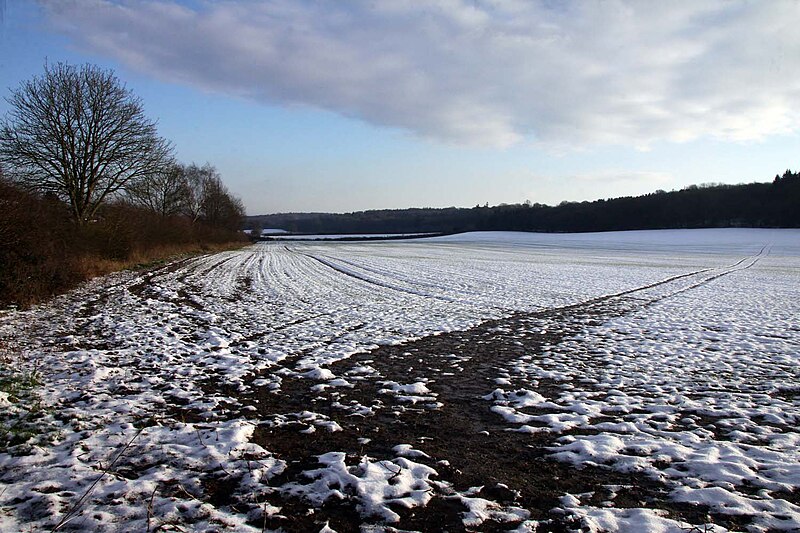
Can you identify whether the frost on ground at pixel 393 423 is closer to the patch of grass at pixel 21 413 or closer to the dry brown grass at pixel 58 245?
the patch of grass at pixel 21 413

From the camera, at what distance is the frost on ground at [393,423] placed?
13.2 feet

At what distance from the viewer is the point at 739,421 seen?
245 inches

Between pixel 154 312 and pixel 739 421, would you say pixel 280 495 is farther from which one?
pixel 154 312

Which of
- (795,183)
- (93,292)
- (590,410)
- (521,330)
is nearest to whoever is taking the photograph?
(590,410)

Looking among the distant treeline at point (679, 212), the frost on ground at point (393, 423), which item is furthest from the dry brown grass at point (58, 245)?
the distant treeline at point (679, 212)

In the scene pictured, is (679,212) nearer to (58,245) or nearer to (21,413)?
(58,245)

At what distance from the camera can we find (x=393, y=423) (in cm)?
611

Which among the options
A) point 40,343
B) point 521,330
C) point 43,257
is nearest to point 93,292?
point 43,257

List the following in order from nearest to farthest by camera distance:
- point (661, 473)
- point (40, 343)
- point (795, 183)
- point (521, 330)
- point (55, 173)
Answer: point (661, 473) → point (40, 343) → point (521, 330) → point (55, 173) → point (795, 183)

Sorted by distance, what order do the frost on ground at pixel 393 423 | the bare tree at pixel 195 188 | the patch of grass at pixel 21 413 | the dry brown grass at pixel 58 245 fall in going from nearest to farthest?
the frost on ground at pixel 393 423 < the patch of grass at pixel 21 413 < the dry brown grass at pixel 58 245 < the bare tree at pixel 195 188

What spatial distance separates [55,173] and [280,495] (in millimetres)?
35021

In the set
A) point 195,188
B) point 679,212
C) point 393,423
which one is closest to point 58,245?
point 393,423

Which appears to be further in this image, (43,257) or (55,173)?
(55,173)

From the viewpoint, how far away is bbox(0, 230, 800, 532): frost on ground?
402 cm
